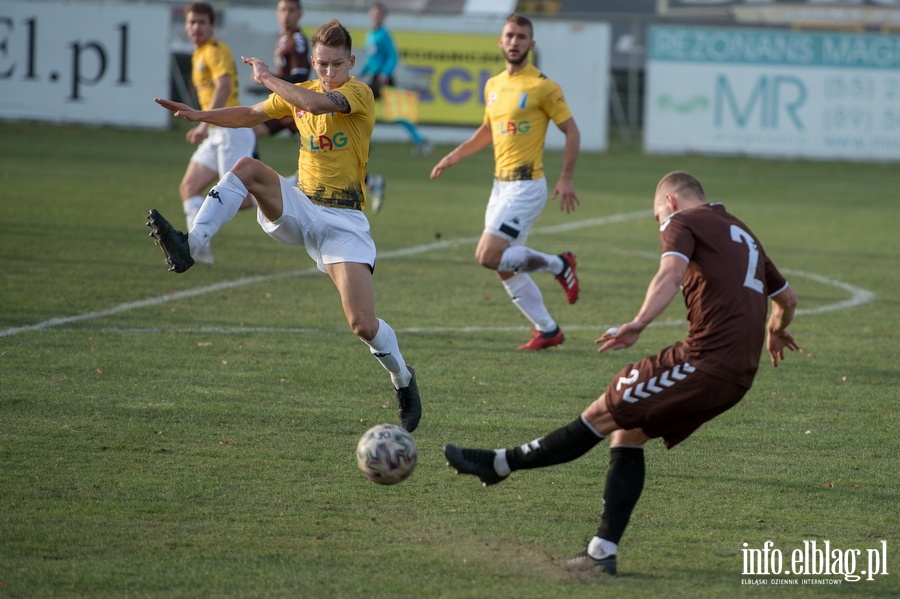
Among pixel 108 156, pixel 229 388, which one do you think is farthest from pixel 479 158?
pixel 229 388

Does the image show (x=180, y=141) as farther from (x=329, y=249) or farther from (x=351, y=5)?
(x=329, y=249)

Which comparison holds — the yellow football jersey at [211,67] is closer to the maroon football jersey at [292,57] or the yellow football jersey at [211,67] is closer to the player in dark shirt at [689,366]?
the maroon football jersey at [292,57]

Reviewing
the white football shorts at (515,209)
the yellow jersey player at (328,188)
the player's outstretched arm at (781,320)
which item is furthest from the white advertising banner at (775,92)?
the player's outstretched arm at (781,320)

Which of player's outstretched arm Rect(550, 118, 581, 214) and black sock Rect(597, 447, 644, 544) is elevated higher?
player's outstretched arm Rect(550, 118, 581, 214)

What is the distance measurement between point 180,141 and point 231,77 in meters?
12.8

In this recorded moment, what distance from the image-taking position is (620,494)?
14.8 ft

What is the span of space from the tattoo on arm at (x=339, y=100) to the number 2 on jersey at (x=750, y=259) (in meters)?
2.46

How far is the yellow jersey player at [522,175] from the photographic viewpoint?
862cm

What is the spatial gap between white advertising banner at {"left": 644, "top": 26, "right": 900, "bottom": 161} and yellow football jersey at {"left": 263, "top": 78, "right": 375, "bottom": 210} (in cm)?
1858

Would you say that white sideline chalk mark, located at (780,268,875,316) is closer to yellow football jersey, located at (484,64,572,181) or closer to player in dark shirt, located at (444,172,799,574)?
yellow football jersey, located at (484,64,572,181)

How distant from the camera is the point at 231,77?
1127 cm

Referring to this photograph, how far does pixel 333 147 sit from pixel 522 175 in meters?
2.74

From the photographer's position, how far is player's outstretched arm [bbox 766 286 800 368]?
4.88 meters

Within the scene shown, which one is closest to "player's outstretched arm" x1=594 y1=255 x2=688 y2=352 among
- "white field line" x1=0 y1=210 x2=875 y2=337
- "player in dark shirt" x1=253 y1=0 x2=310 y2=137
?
"white field line" x1=0 y1=210 x2=875 y2=337
